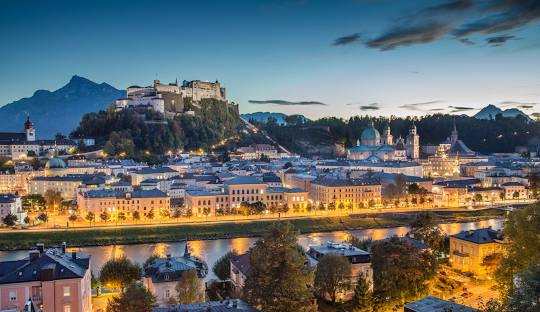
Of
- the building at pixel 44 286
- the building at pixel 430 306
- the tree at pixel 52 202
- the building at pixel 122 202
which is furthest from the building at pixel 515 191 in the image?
the building at pixel 44 286

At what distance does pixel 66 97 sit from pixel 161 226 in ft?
548

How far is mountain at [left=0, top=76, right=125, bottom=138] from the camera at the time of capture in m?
143

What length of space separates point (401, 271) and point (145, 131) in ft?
144

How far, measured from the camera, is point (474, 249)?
16203 millimetres

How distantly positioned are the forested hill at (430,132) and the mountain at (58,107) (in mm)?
77013

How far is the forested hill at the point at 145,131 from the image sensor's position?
50.2 meters

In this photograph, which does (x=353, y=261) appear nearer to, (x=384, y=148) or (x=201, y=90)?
(x=384, y=148)

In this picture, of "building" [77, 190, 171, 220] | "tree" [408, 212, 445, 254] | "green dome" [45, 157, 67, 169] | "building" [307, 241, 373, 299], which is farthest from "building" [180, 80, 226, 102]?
"building" [307, 241, 373, 299]

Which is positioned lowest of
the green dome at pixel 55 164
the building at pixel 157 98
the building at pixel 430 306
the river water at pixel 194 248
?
the river water at pixel 194 248

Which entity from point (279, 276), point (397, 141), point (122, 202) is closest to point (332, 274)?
point (279, 276)

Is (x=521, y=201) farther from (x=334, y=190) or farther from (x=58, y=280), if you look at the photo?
(x=58, y=280)

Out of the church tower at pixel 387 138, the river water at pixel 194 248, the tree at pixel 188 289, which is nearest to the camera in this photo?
the tree at pixel 188 289

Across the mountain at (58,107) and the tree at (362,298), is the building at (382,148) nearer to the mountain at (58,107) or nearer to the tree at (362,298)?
the tree at (362,298)

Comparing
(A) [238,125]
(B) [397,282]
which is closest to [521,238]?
(B) [397,282]
